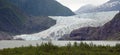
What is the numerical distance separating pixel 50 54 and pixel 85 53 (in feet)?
8.26

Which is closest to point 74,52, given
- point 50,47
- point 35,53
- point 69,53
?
point 69,53

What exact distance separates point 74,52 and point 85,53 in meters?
0.79

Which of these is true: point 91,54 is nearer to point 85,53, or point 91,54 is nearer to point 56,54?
point 85,53

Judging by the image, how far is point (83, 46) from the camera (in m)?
29.8

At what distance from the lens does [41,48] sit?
2803 centimetres

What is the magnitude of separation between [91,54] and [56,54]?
2.48 meters

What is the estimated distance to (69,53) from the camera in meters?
23.6

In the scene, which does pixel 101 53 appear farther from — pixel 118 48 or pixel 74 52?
pixel 118 48

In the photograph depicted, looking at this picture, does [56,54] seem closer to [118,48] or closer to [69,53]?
[69,53]

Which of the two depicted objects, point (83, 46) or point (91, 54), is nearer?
point (91, 54)

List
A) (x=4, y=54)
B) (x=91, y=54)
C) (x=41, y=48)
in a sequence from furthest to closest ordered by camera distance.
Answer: (x=41, y=48)
(x=4, y=54)
(x=91, y=54)

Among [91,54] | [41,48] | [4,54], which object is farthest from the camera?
[41,48]

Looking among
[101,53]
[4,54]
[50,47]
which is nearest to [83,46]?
[50,47]

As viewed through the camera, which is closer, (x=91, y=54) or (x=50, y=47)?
(x=91, y=54)
